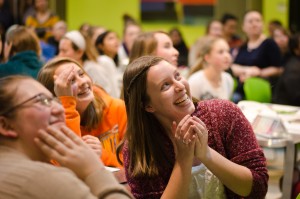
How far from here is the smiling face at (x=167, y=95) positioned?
2609mm

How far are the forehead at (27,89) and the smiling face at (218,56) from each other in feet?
13.5

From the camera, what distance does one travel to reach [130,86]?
8.86 ft

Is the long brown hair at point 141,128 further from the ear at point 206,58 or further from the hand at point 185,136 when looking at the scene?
the ear at point 206,58

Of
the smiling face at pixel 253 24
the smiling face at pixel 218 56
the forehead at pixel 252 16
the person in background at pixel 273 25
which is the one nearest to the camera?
the smiling face at pixel 218 56

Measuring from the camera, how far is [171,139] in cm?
269

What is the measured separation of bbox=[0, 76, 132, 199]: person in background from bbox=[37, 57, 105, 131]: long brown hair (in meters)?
1.42

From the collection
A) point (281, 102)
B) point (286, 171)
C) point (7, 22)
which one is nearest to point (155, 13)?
point (7, 22)

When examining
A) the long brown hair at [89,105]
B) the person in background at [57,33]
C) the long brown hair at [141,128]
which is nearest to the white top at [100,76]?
the long brown hair at [89,105]

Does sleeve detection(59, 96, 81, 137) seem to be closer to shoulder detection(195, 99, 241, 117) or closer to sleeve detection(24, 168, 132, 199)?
shoulder detection(195, 99, 241, 117)

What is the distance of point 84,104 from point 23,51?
7.90 feet

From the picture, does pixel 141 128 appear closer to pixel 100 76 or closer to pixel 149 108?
pixel 149 108

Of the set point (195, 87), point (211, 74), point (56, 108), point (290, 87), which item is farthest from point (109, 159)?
point (290, 87)

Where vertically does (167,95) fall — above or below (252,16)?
above

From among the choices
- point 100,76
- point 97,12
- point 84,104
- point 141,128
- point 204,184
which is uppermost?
point 141,128
